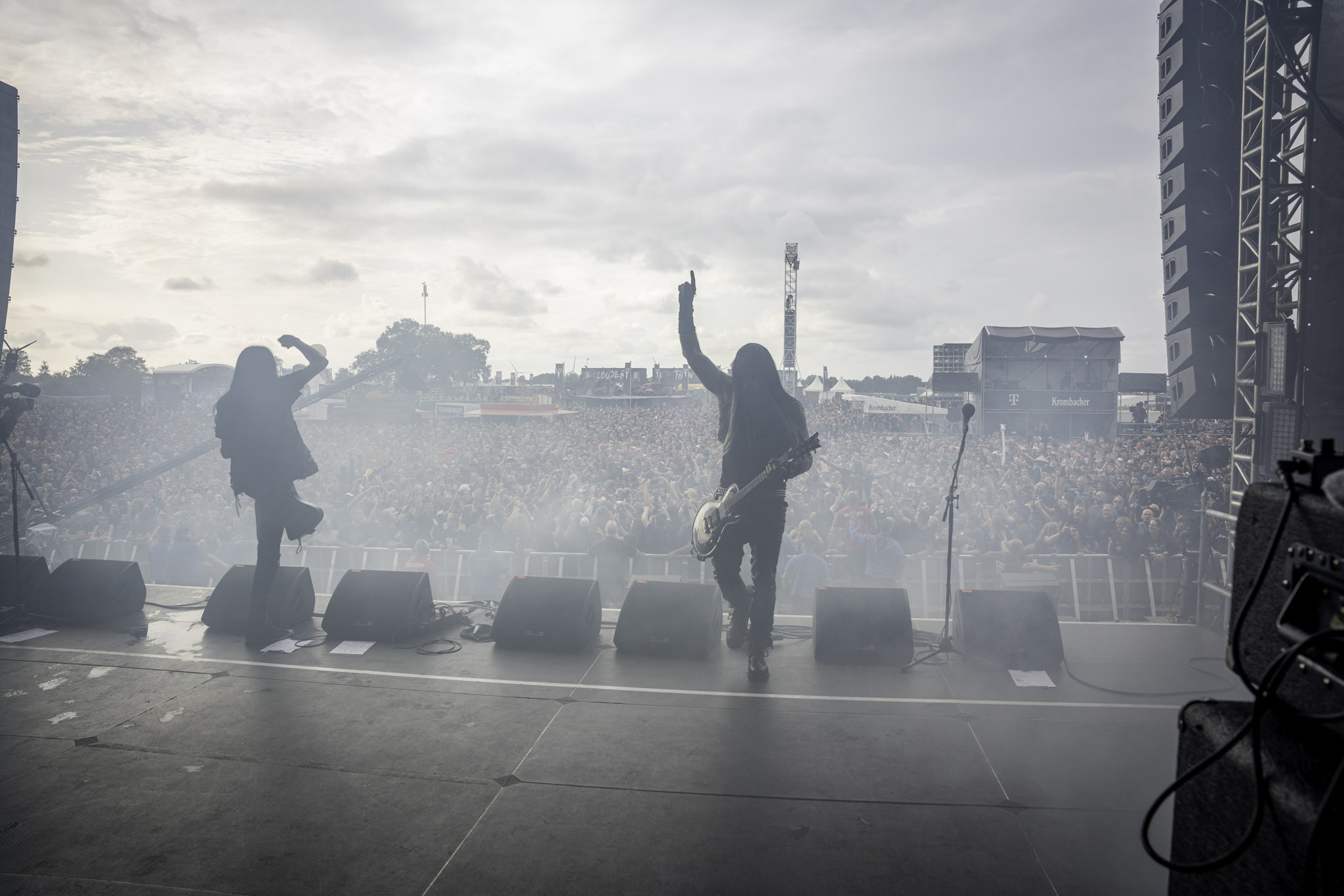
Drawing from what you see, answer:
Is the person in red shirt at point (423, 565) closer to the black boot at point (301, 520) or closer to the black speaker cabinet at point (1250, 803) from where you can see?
the black boot at point (301, 520)

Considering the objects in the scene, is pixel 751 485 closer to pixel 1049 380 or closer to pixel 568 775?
pixel 568 775

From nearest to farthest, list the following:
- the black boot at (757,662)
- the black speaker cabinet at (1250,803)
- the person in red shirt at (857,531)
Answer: the black speaker cabinet at (1250,803), the black boot at (757,662), the person in red shirt at (857,531)

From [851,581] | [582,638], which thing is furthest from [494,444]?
[582,638]

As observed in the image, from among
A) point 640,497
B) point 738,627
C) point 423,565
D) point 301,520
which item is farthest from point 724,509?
point 640,497

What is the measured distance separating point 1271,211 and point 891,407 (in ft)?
99.6

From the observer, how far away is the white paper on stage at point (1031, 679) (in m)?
5.20

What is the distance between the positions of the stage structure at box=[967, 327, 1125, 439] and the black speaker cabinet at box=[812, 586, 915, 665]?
2021 cm

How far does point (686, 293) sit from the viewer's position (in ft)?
18.0

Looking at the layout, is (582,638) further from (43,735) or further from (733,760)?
(43,735)

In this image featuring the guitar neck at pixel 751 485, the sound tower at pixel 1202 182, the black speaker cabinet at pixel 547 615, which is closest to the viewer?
the guitar neck at pixel 751 485

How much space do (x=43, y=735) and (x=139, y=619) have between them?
9.32 ft

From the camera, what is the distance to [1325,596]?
4.88 feet

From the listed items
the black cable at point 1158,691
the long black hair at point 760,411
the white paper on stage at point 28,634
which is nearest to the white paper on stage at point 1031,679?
the black cable at point 1158,691

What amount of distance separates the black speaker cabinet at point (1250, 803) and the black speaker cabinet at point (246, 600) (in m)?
6.50
